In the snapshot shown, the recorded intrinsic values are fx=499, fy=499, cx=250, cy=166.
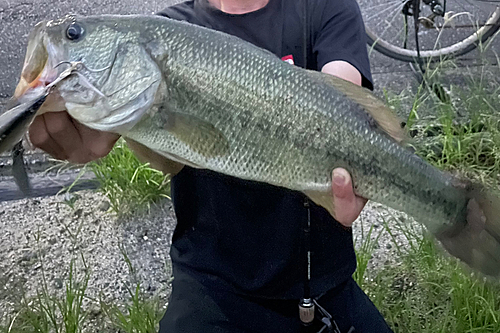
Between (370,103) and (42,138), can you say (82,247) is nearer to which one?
(42,138)

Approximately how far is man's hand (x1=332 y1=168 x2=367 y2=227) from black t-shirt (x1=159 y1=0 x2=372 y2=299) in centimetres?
31

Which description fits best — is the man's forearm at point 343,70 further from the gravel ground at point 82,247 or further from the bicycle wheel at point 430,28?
the bicycle wheel at point 430,28

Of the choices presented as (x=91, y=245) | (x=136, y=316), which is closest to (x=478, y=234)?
(x=136, y=316)

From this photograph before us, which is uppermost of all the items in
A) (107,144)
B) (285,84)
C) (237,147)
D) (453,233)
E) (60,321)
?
(285,84)

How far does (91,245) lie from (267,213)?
1309mm

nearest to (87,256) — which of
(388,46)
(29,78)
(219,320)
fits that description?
(219,320)

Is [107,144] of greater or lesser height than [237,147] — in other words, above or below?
below

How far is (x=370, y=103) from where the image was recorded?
1.34m

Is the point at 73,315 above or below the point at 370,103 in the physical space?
below

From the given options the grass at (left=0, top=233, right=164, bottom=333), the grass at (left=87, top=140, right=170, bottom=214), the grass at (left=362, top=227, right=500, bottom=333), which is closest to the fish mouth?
the grass at (left=0, top=233, right=164, bottom=333)

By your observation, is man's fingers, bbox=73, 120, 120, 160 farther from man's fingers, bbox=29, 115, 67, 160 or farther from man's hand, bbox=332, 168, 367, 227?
man's hand, bbox=332, 168, 367, 227

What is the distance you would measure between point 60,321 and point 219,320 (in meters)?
0.83

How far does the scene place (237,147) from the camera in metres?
1.32

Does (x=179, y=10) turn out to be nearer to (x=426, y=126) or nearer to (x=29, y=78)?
(x=29, y=78)
